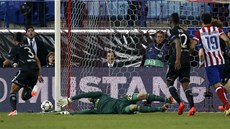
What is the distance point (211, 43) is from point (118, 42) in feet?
15.3

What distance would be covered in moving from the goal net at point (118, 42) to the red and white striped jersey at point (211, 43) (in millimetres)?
2936

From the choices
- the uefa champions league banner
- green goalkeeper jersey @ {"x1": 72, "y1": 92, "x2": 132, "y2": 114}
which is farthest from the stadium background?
green goalkeeper jersey @ {"x1": 72, "y1": 92, "x2": 132, "y2": 114}

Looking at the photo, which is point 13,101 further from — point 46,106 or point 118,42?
point 118,42

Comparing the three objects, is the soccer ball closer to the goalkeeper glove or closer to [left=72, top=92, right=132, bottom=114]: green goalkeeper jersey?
the goalkeeper glove

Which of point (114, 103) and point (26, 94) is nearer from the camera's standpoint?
point (114, 103)

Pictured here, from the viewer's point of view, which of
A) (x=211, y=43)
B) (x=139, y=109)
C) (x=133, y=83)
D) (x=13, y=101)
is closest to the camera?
(x=211, y=43)

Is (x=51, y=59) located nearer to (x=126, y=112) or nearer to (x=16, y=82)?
(x=16, y=82)

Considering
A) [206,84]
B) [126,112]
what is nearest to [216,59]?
[126,112]

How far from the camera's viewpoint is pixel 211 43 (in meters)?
16.5

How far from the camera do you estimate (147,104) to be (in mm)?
19297

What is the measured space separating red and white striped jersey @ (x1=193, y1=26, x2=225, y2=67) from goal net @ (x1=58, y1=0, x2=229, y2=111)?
2.94 m

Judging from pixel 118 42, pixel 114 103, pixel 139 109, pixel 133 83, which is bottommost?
pixel 139 109

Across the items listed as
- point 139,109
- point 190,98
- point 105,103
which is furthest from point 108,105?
point 190,98

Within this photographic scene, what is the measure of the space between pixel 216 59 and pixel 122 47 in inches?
194
